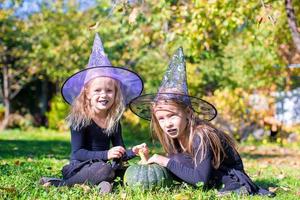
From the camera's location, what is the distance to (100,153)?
499cm

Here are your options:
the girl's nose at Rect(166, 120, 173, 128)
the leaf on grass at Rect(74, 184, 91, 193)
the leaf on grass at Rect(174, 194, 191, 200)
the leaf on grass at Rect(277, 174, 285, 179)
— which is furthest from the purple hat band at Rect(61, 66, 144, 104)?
the leaf on grass at Rect(277, 174, 285, 179)

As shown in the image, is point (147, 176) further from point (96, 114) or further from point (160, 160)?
point (96, 114)

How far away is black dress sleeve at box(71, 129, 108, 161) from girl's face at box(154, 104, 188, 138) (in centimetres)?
55

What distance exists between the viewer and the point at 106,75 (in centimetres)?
529

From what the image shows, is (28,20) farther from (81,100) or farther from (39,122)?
(81,100)

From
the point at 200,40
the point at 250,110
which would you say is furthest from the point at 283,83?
the point at 200,40

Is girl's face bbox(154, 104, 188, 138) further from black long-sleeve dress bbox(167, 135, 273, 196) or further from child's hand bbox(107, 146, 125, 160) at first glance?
child's hand bbox(107, 146, 125, 160)

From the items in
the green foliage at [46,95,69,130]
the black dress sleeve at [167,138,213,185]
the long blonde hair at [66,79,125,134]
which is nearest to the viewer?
the black dress sleeve at [167,138,213,185]

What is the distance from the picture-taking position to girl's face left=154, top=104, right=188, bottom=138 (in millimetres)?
4901

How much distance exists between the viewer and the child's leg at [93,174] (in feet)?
15.8

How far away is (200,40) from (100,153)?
234 inches

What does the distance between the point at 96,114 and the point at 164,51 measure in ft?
43.4

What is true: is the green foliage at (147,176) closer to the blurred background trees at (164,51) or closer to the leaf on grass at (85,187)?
the leaf on grass at (85,187)

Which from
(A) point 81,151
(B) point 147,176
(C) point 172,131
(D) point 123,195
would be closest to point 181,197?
(D) point 123,195
